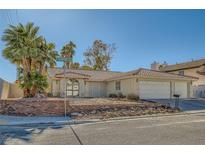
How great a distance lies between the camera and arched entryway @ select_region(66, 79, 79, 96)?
26.2 meters

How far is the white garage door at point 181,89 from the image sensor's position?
2499 cm

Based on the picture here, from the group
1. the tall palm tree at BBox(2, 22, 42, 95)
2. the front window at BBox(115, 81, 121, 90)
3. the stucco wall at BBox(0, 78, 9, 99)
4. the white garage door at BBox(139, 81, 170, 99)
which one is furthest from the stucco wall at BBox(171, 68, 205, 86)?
the stucco wall at BBox(0, 78, 9, 99)

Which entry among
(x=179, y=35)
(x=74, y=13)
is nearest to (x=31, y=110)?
(x=74, y=13)

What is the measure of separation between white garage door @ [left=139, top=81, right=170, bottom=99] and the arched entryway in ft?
25.9

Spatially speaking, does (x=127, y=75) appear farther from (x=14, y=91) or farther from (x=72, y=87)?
(x=14, y=91)

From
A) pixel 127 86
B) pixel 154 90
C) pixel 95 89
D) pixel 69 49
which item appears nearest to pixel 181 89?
pixel 154 90

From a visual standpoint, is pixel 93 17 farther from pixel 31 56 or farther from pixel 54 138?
pixel 31 56

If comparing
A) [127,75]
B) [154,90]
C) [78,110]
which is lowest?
[78,110]

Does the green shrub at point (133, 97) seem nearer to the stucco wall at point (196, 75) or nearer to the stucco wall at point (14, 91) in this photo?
the stucco wall at point (196, 75)

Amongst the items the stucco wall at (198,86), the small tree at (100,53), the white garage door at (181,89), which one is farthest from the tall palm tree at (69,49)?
the white garage door at (181,89)

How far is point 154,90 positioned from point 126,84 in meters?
3.15

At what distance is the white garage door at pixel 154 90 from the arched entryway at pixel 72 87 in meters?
7.90

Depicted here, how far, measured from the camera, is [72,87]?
2642cm
